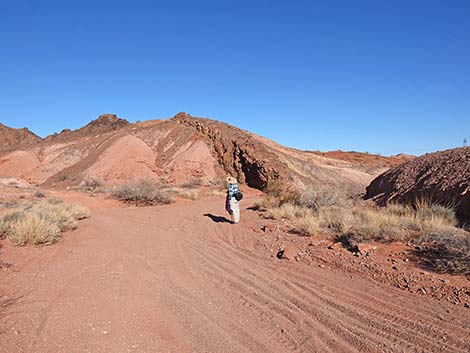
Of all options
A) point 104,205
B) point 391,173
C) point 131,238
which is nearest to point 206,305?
point 131,238

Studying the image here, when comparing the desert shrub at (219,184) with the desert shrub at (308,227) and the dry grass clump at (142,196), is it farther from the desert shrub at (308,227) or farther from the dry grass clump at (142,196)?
the desert shrub at (308,227)

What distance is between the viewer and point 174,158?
29.6m

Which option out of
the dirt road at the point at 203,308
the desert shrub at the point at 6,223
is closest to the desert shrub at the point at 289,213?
the dirt road at the point at 203,308

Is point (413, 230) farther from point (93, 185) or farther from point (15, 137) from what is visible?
point (15, 137)

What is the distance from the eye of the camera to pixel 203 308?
14.7 ft

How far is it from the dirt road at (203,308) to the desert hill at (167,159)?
18.1 m

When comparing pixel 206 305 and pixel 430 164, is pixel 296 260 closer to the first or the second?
pixel 206 305

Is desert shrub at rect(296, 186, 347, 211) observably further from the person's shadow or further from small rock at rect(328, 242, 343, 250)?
small rock at rect(328, 242, 343, 250)

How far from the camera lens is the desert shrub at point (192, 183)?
80.7 feet

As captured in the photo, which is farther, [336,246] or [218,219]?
[218,219]

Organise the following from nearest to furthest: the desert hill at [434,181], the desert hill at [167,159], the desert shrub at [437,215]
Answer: the desert shrub at [437,215]
the desert hill at [434,181]
the desert hill at [167,159]

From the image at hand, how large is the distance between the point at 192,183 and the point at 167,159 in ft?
18.7

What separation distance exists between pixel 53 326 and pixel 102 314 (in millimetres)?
533

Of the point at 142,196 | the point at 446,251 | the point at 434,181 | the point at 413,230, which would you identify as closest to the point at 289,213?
the point at 413,230
